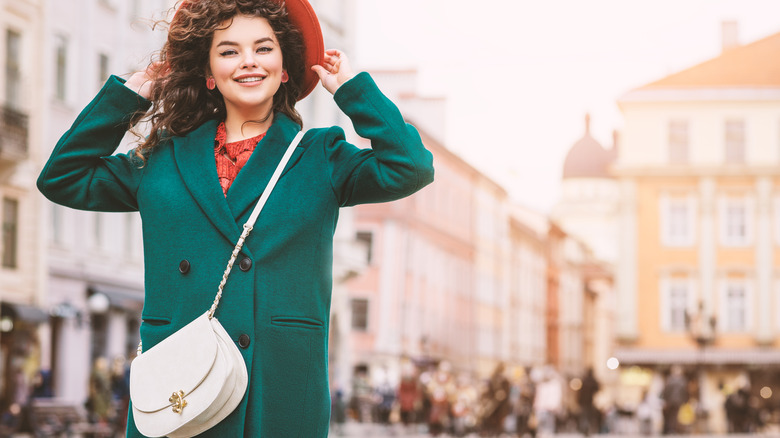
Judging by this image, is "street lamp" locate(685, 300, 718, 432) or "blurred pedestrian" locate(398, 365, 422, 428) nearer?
"blurred pedestrian" locate(398, 365, 422, 428)

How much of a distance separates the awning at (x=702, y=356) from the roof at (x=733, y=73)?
10114 millimetres

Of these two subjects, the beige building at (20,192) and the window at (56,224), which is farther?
the window at (56,224)

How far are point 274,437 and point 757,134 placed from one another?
2099 inches

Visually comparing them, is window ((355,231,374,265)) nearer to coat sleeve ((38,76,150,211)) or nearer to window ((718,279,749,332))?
window ((718,279,749,332))

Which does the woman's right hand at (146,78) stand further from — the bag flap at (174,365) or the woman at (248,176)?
the bag flap at (174,365)

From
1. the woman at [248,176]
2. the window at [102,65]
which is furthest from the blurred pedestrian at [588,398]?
the woman at [248,176]

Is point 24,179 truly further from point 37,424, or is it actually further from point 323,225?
point 323,225

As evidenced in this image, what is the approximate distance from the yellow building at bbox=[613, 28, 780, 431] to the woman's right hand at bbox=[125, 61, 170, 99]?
169 feet

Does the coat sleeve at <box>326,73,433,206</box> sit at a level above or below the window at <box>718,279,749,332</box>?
below

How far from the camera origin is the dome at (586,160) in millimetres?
117562

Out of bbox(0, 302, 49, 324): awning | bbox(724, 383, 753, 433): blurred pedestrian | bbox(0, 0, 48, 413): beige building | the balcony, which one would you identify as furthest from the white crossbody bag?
bbox(724, 383, 753, 433): blurred pedestrian

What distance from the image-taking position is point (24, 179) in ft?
91.8

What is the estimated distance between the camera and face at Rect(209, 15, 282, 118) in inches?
125

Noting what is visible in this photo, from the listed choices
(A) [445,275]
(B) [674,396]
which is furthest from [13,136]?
(A) [445,275]
